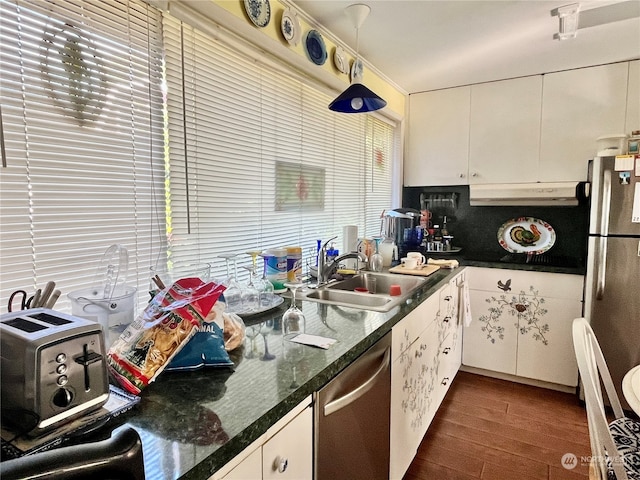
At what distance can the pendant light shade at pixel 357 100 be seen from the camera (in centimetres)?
162

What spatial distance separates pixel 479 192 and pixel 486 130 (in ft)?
1.65

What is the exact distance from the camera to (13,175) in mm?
967

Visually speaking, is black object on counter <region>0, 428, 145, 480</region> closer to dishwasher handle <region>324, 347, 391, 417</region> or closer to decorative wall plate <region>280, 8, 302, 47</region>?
dishwasher handle <region>324, 347, 391, 417</region>

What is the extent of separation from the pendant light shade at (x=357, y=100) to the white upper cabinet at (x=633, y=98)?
201 centimetres

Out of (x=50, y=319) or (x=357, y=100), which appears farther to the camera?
(x=357, y=100)

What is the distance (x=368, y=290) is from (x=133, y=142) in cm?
152

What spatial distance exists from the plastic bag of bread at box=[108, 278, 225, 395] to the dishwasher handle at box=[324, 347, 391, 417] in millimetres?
429

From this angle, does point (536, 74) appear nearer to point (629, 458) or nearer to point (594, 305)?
point (594, 305)

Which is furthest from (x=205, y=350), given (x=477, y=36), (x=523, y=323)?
(x=523, y=323)

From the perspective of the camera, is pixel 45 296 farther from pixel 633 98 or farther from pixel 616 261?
pixel 633 98

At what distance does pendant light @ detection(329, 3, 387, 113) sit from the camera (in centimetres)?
162

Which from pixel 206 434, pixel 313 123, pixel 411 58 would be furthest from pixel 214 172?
pixel 411 58

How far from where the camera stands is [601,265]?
7.56ft

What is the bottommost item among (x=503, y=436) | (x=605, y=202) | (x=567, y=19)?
(x=503, y=436)
